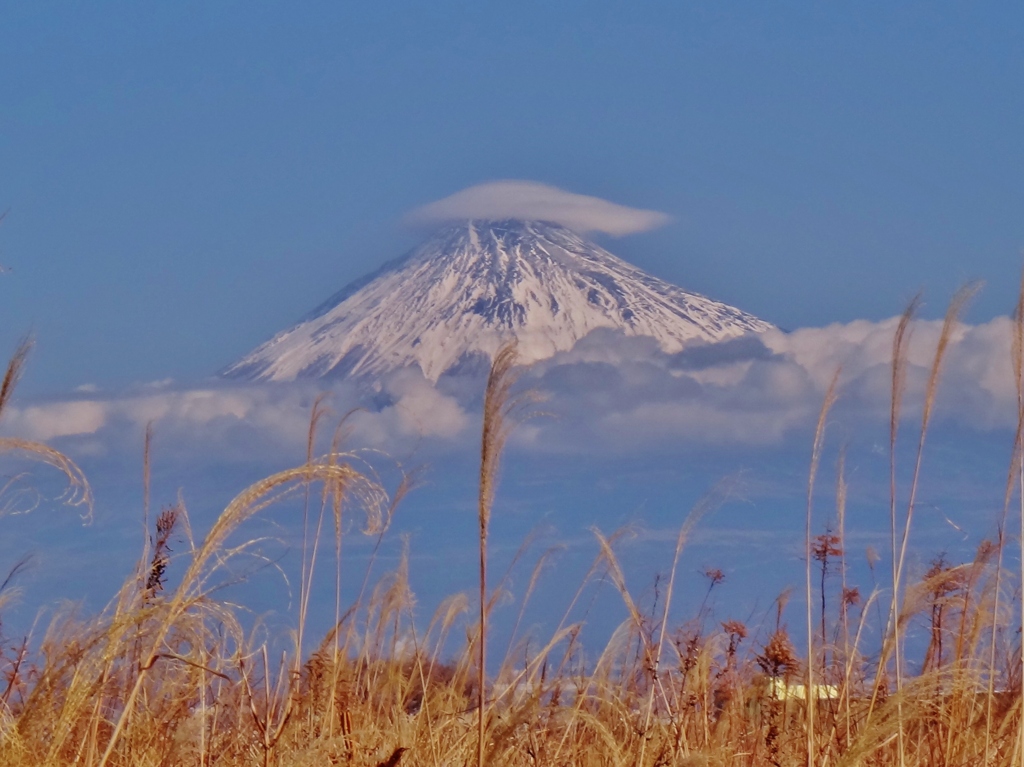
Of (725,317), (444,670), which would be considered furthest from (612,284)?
(444,670)

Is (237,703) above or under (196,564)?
under

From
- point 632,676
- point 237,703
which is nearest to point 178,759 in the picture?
point 237,703

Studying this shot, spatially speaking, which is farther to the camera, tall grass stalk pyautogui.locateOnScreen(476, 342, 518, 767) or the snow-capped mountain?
the snow-capped mountain

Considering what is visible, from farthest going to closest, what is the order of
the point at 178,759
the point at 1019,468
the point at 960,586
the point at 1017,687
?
the point at 1017,687, the point at 960,586, the point at 178,759, the point at 1019,468

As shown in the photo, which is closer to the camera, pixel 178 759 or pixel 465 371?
pixel 178 759

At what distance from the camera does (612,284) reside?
183m

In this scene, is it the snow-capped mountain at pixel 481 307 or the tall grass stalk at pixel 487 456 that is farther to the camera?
the snow-capped mountain at pixel 481 307

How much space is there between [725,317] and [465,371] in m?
44.9

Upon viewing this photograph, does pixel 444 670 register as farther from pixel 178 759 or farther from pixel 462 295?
pixel 462 295

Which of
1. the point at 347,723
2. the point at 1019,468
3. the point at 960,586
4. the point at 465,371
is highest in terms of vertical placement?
the point at 465,371

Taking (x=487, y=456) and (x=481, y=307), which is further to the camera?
(x=481, y=307)

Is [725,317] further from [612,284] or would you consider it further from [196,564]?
[196,564]

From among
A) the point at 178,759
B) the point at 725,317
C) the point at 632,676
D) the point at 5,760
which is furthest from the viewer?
the point at 725,317

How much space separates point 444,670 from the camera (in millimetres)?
7602
